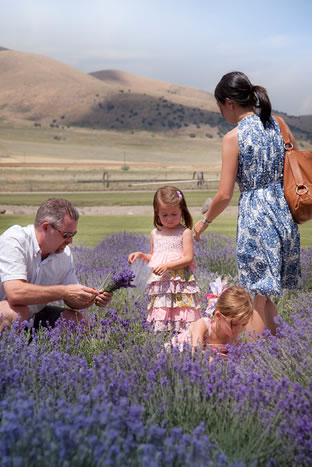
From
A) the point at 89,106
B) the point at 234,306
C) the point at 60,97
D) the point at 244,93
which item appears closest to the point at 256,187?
the point at 244,93

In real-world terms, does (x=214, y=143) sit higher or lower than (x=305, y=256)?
higher

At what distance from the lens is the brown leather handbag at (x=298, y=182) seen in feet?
10.5

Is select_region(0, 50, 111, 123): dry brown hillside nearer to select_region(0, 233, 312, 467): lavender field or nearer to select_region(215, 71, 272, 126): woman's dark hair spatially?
select_region(215, 71, 272, 126): woman's dark hair

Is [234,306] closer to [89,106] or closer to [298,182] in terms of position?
[298,182]

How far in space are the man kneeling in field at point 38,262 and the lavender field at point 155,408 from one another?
0.96 feet

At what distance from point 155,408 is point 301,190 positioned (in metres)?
1.66

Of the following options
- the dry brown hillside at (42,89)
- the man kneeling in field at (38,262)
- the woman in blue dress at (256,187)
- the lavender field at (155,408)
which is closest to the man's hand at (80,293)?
the man kneeling in field at (38,262)

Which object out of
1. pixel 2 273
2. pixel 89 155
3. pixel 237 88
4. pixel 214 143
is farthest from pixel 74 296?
pixel 214 143

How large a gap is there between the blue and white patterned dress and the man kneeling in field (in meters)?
0.88

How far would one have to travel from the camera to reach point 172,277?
3879 millimetres

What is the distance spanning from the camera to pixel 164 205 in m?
3.82

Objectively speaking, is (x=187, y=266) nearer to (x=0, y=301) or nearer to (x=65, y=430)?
(x=0, y=301)

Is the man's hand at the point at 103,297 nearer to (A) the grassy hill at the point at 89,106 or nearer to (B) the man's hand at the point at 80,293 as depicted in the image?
(B) the man's hand at the point at 80,293

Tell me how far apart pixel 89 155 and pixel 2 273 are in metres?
91.6
